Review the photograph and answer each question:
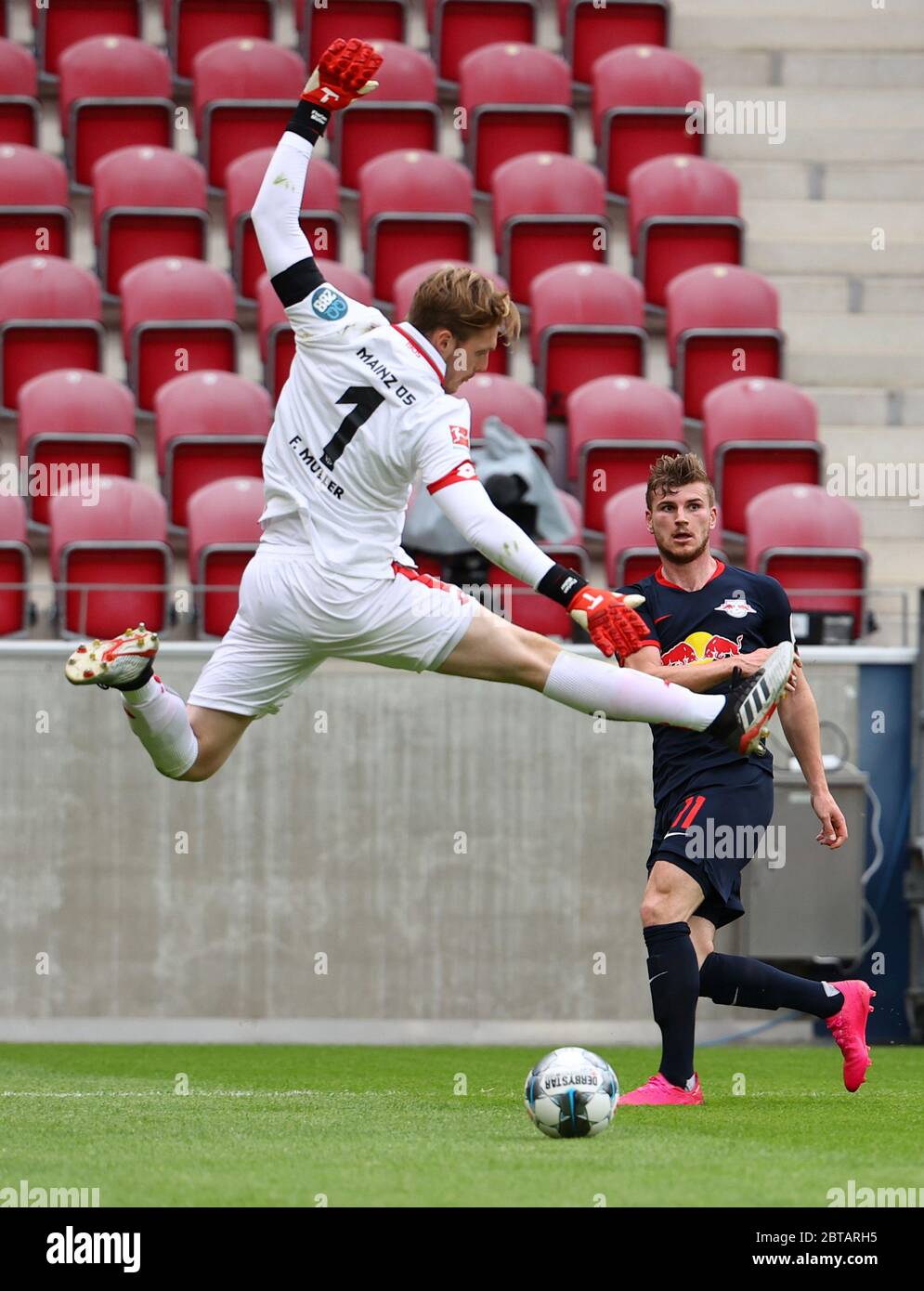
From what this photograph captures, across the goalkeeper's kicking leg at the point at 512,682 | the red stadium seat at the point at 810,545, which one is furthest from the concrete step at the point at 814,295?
the goalkeeper's kicking leg at the point at 512,682

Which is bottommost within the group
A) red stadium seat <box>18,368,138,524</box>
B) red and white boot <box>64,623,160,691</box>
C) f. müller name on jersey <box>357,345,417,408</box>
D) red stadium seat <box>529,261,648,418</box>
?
red and white boot <box>64,623,160,691</box>

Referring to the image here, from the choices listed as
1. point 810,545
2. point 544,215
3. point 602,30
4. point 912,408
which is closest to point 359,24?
point 602,30

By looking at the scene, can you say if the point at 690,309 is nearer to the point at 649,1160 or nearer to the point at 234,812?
the point at 234,812

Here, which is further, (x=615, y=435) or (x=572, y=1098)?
(x=615, y=435)

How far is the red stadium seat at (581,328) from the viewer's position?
12.5m

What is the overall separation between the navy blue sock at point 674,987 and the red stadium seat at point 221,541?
4805 mm

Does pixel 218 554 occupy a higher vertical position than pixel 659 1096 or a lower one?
higher

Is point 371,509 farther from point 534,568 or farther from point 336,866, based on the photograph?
point 336,866

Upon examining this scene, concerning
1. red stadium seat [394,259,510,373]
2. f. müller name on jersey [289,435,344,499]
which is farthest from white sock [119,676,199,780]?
red stadium seat [394,259,510,373]

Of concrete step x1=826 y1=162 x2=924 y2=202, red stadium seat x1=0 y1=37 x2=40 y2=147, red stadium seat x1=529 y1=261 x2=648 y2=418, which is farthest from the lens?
concrete step x1=826 y1=162 x2=924 y2=202

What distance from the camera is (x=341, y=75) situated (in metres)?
5.50

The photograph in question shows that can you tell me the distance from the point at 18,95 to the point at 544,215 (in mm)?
3853

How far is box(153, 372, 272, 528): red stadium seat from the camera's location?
37.3 ft

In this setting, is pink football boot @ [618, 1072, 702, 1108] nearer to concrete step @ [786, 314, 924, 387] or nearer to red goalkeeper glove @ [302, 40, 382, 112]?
red goalkeeper glove @ [302, 40, 382, 112]
